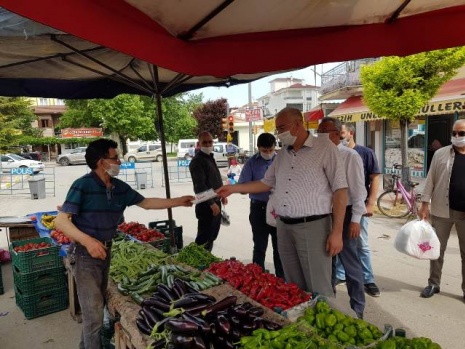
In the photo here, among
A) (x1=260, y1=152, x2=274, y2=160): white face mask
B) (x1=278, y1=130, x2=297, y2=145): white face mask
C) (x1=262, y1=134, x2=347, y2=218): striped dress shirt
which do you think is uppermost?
(x1=278, y1=130, x2=297, y2=145): white face mask

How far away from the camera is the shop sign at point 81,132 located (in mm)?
45031

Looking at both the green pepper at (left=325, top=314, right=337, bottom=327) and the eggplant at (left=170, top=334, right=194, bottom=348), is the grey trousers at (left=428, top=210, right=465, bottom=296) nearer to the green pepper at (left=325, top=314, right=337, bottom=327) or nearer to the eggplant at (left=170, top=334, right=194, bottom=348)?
the green pepper at (left=325, top=314, right=337, bottom=327)

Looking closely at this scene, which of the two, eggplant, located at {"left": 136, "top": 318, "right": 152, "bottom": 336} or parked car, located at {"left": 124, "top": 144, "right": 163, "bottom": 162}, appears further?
parked car, located at {"left": 124, "top": 144, "right": 163, "bottom": 162}

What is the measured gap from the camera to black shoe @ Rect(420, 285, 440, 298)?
15.7 ft

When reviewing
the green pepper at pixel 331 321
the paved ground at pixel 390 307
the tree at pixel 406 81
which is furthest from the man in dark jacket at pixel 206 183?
the tree at pixel 406 81


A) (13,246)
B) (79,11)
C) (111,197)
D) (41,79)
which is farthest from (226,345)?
(41,79)

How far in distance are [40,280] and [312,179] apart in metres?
3.81

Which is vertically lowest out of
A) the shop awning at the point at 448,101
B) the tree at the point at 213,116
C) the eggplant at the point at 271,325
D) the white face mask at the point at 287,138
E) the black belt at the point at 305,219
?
the eggplant at the point at 271,325

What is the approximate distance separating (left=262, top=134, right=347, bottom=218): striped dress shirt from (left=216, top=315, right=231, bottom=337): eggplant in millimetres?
1220

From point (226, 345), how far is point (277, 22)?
242cm

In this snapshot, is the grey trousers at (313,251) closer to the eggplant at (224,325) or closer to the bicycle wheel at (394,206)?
the eggplant at (224,325)

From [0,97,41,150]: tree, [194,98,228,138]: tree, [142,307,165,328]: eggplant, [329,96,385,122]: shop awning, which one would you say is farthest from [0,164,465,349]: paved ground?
[194,98,228,138]: tree

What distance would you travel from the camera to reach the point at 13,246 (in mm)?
5109

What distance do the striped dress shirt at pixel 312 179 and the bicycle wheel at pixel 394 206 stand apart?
692 centimetres
